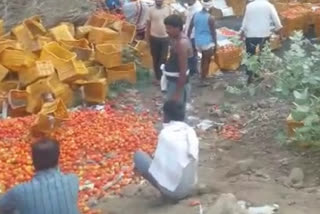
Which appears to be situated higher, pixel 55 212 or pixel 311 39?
pixel 55 212

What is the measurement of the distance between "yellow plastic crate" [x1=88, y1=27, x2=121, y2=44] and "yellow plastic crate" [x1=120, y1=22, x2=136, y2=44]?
589mm

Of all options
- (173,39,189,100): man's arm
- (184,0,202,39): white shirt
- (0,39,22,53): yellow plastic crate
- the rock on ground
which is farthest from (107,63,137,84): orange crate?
the rock on ground

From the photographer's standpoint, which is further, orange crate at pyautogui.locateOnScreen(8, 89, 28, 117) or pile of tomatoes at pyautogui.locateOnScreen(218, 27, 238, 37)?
pile of tomatoes at pyautogui.locateOnScreen(218, 27, 238, 37)

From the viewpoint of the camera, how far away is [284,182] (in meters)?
8.38

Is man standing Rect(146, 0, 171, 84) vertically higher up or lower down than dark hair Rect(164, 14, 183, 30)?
lower down

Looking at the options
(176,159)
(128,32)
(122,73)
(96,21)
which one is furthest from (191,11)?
(176,159)

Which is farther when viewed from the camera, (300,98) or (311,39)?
(311,39)

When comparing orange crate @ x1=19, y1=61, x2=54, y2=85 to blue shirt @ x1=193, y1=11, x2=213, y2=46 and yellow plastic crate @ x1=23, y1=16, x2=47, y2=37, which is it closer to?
yellow plastic crate @ x1=23, y1=16, x2=47, y2=37

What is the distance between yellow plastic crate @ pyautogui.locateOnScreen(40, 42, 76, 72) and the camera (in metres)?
12.0

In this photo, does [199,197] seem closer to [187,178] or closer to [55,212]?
[187,178]

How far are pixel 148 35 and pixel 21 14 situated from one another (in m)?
2.01

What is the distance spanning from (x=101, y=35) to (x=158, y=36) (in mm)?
875

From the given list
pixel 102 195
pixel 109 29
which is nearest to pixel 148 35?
pixel 109 29

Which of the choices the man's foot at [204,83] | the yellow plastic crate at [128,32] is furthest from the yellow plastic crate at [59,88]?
the man's foot at [204,83]
